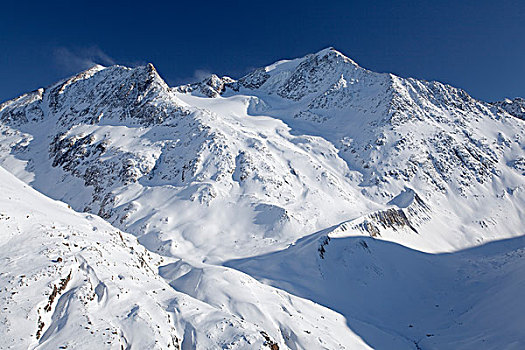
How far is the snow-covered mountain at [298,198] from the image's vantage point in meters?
21.9

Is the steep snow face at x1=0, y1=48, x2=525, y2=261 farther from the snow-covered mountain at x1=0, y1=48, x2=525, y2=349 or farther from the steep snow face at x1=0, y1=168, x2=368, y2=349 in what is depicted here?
the steep snow face at x1=0, y1=168, x2=368, y2=349

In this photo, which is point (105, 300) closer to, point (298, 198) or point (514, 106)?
point (298, 198)

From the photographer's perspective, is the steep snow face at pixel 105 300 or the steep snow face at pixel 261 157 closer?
the steep snow face at pixel 105 300

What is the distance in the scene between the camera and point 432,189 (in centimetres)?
6456

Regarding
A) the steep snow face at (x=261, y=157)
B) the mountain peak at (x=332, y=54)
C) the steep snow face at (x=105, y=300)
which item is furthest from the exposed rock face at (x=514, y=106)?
the steep snow face at (x=105, y=300)

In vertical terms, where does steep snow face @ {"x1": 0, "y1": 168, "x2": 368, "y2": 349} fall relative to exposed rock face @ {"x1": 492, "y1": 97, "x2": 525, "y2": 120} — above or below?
below

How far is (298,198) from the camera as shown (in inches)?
2067

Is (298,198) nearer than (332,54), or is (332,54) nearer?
(298,198)

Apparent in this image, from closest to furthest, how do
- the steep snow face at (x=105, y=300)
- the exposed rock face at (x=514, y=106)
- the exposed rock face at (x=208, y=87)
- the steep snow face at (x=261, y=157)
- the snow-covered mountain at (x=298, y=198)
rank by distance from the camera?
the steep snow face at (x=105, y=300) → the snow-covered mountain at (x=298, y=198) → the steep snow face at (x=261, y=157) → the exposed rock face at (x=514, y=106) → the exposed rock face at (x=208, y=87)

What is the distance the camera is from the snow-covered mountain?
72.0 ft

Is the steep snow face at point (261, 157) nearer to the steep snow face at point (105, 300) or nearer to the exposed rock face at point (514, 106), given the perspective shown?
the steep snow face at point (105, 300)

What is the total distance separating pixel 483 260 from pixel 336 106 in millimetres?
59102

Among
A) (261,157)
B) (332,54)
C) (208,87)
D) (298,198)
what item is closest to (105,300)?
(298,198)

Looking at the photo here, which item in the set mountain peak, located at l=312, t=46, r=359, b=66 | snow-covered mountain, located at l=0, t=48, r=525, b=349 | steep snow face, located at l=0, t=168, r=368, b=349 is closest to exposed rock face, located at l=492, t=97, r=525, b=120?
snow-covered mountain, located at l=0, t=48, r=525, b=349
